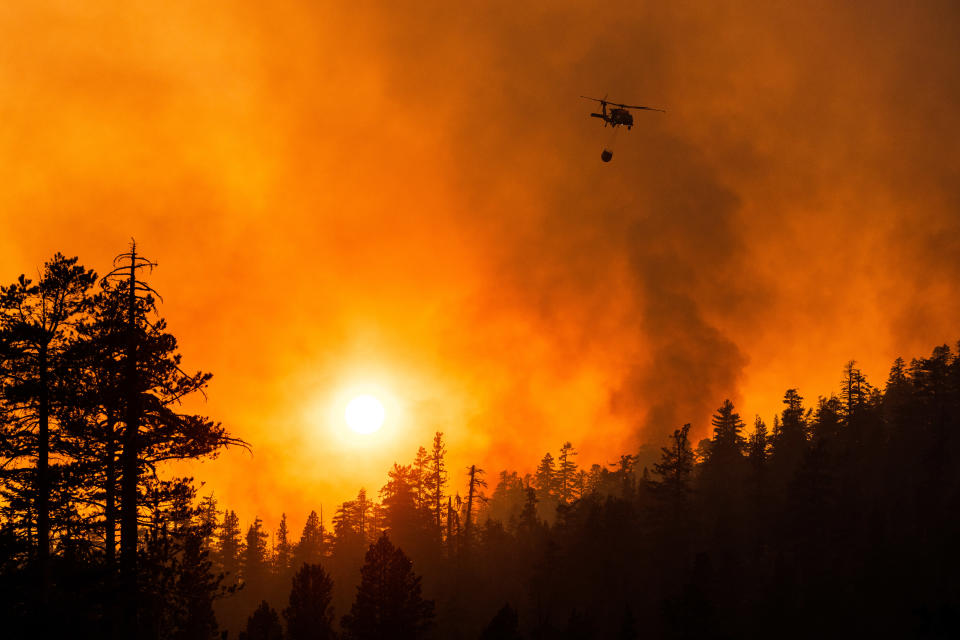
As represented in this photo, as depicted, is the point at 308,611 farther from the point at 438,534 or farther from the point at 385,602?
the point at 438,534

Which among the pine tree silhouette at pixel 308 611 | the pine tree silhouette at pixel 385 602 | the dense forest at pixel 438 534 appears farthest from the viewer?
the pine tree silhouette at pixel 308 611

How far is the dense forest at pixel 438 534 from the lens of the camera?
1745 centimetres

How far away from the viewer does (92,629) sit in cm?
1678

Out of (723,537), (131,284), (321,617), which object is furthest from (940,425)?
(131,284)

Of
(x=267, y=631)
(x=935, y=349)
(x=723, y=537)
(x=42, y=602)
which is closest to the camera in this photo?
(x=42, y=602)

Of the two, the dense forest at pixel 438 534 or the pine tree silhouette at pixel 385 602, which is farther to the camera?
the pine tree silhouette at pixel 385 602

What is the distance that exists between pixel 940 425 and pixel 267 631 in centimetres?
7431

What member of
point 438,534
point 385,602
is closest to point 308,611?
point 385,602

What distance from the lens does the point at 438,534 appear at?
2761 inches

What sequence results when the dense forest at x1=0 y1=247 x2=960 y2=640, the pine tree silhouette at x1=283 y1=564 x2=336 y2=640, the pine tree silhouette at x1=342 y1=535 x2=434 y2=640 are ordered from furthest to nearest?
the pine tree silhouette at x1=283 y1=564 x2=336 y2=640 → the pine tree silhouette at x1=342 y1=535 x2=434 y2=640 → the dense forest at x1=0 y1=247 x2=960 y2=640

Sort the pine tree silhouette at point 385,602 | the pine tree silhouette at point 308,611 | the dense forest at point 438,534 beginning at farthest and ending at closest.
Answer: the pine tree silhouette at point 308,611
the pine tree silhouette at point 385,602
the dense forest at point 438,534

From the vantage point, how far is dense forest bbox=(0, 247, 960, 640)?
17.5 m

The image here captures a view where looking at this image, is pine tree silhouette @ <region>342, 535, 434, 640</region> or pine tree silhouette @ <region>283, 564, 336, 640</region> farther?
pine tree silhouette @ <region>283, 564, 336, 640</region>

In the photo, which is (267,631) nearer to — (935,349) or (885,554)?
(885,554)
